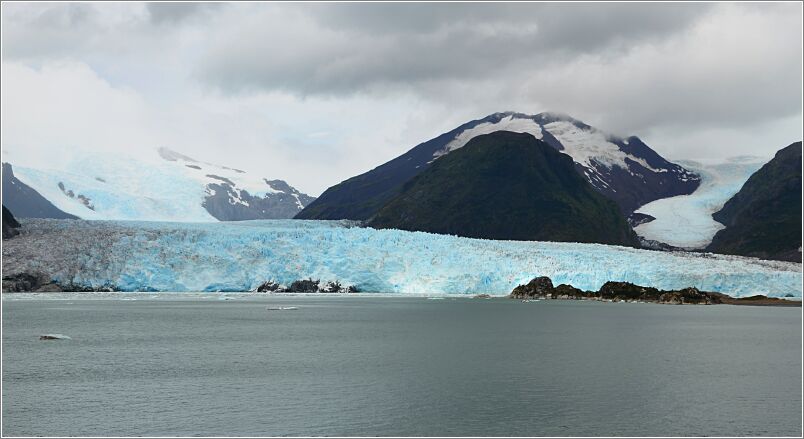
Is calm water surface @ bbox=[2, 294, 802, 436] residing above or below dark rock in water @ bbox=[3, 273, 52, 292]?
below

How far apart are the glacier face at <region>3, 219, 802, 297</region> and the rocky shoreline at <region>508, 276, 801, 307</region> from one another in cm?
50

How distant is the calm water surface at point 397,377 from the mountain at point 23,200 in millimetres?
135474

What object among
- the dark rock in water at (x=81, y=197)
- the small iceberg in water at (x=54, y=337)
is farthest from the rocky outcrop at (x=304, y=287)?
the dark rock in water at (x=81, y=197)

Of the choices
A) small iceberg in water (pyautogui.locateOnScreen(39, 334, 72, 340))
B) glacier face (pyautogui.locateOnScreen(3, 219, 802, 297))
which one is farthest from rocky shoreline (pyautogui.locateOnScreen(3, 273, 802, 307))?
small iceberg in water (pyautogui.locateOnScreen(39, 334, 72, 340))

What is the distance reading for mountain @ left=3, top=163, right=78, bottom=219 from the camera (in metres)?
161


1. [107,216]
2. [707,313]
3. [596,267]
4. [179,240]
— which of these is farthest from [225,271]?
[107,216]

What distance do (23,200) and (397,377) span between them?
168725mm

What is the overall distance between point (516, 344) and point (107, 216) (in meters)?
115

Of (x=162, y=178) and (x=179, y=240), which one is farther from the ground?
(x=162, y=178)

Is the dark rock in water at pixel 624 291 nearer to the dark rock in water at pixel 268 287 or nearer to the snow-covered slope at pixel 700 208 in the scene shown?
the dark rock in water at pixel 268 287

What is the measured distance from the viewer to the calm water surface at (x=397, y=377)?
14.9m

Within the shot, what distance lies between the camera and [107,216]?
13050 centimetres

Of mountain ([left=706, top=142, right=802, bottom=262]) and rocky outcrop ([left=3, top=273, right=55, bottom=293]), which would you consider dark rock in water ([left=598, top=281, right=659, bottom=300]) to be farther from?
mountain ([left=706, top=142, right=802, bottom=262])

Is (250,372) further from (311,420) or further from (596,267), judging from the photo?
(596,267)
